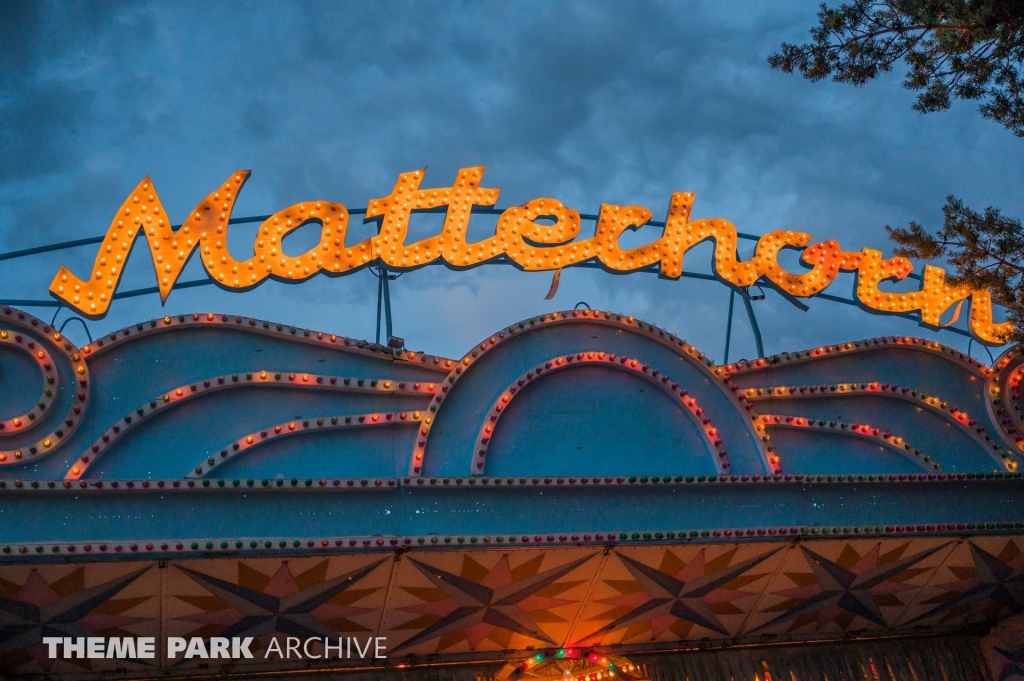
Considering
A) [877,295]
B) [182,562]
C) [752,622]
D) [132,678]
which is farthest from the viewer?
[877,295]

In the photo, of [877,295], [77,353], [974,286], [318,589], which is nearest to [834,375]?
[877,295]

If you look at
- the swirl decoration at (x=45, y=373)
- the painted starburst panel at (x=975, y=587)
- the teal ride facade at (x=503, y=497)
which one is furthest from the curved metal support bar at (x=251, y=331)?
the painted starburst panel at (x=975, y=587)

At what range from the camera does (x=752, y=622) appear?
1105cm

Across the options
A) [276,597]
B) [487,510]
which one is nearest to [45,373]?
[276,597]

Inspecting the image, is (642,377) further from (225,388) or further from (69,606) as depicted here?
(69,606)

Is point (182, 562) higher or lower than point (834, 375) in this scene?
lower

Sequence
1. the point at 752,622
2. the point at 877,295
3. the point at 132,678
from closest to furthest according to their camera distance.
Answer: the point at 132,678 → the point at 752,622 → the point at 877,295

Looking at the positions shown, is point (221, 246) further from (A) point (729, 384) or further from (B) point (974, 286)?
(B) point (974, 286)

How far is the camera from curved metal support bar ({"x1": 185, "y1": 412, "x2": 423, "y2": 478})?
9.12 metres

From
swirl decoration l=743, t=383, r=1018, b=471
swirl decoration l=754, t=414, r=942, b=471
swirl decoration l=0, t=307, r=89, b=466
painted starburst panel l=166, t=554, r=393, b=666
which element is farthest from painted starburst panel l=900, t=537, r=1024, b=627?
swirl decoration l=0, t=307, r=89, b=466

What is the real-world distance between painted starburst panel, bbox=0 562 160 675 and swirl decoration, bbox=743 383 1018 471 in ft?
22.5

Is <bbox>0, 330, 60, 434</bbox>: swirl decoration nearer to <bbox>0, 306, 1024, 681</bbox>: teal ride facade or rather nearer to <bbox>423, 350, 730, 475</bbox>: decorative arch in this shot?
<bbox>0, 306, 1024, 681</bbox>: teal ride facade

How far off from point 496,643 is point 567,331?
3.30 meters

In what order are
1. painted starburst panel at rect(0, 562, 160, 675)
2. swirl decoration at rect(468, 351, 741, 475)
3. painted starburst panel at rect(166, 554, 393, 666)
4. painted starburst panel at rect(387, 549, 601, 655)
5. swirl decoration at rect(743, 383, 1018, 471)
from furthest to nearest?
1. swirl decoration at rect(743, 383, 1018, 471)
2. swirl decoration at rect(468, 351, 741, 475)
3. painted starburst panel at rect(387, 549, 601, 655)
4. painted starburst panel at rect(166, 554, 393, 666)
5. painted starburst panel at rect(0, 562, 160, 675)
